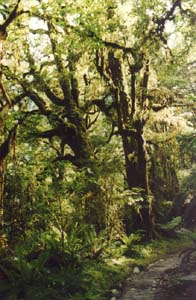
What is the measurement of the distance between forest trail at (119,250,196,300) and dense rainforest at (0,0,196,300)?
26.7 inches

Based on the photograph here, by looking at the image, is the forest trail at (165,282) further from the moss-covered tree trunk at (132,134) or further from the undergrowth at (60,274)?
the moss-covered tree trunk at (132,134)

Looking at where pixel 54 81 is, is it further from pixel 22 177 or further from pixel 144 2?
pixel 22 177

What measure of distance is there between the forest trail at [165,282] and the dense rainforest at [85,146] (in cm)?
68

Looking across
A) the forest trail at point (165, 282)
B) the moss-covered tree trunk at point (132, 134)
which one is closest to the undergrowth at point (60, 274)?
the forest trail at point (165, 282)

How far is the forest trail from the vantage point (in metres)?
10.3

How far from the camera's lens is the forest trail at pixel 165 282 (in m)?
10.3

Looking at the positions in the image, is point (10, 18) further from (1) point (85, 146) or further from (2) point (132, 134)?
(2) point (132, 134)

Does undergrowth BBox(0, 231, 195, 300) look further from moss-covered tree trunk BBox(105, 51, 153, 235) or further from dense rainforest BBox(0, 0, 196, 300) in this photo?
moss-covered tree trunk BBox(105, 51, 153, 235)

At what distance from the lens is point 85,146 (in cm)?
1684

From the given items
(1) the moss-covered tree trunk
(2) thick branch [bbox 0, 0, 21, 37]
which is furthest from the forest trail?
(2) thick branch [bbox 0, 0, 21, 37]

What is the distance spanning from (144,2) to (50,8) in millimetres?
5735

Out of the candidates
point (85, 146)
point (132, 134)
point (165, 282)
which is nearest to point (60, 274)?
point (165, 282)

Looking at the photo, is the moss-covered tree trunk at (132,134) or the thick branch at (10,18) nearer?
the thick branch at (10,18)

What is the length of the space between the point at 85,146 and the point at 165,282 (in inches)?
271
